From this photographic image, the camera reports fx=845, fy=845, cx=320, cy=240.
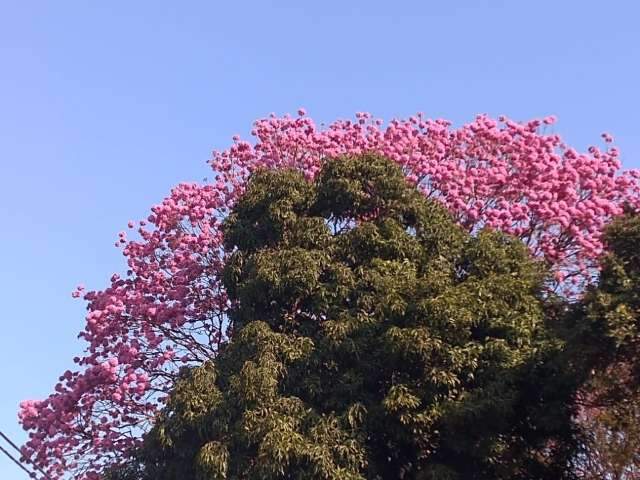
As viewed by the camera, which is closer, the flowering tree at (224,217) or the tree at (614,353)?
the tree at (614,353)

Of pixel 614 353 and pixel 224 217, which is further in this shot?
pixel 224 217

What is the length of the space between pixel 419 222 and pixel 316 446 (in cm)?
399

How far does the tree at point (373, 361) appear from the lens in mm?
10539

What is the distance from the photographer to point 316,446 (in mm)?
10422

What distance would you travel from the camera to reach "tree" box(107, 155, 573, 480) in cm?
1054

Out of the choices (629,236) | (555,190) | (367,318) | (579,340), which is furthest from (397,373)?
(555,190)

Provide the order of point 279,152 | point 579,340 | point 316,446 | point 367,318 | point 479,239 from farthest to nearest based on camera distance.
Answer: point 279,152 < point 479,239 < point 367,318 < point 316,446 < point 579,340

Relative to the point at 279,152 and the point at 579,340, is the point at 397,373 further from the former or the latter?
the point at 279,152

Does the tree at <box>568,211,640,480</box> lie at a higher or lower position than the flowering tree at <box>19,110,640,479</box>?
lower

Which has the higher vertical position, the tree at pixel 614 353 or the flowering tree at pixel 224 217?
the flowering tree at pixel 224 217

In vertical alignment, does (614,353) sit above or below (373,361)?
below

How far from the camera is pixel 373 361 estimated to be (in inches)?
442

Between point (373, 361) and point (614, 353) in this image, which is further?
point (373, 361)

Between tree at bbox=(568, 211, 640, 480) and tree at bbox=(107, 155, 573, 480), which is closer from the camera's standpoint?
tree at bbox=(568, 211, 640, 480)
